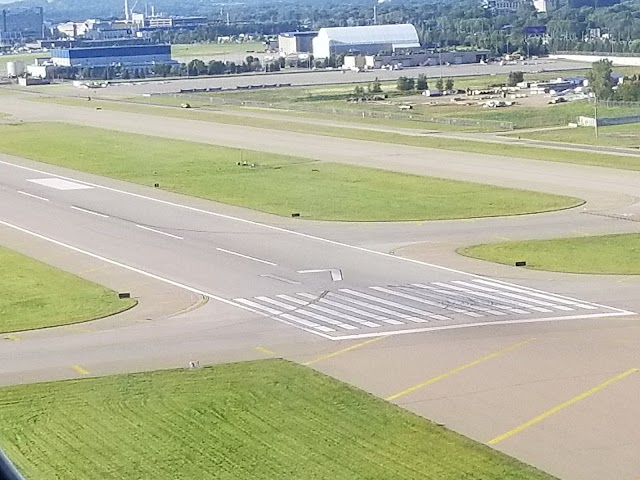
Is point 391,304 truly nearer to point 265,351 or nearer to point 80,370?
point 265,351

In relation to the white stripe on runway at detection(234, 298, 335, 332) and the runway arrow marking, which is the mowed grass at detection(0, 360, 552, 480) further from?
the runway arrow marking

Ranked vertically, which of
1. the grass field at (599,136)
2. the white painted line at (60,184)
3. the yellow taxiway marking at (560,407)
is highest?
the yellow taxiway marking at (560,407)

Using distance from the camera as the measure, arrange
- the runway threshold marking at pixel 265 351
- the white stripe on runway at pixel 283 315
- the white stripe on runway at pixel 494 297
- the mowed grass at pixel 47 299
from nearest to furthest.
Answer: the runway threshold marking at pixel 265 351
the white stripe on runway at pixel 283 315
the white stripe on runway at pixel 494 297
the mowed grass at pixel 47 299

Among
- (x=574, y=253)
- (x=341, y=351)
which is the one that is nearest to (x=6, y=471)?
(x=341, y=351)

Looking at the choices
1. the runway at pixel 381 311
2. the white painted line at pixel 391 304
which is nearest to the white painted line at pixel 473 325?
the runway at pixel 381 311

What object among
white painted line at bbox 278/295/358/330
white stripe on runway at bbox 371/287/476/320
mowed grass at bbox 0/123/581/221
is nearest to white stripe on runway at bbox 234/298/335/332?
white painted line at bbox 278/295/358/330

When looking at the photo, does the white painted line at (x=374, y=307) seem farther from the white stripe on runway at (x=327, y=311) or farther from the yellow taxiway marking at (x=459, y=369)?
the yellow taxiway marking at (x=459, y=369)
